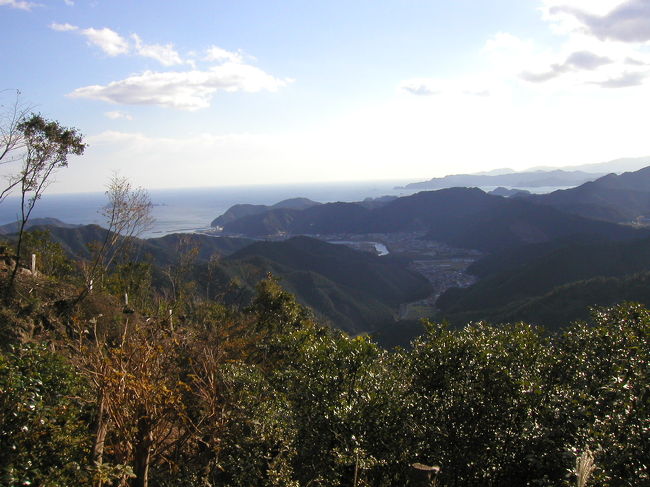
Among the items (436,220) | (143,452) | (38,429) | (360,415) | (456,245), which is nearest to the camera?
(38,429)

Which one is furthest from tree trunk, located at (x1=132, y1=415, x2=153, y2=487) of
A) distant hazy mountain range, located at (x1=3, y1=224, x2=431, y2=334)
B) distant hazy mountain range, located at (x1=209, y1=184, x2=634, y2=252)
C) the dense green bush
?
distant hazy mountain range, located at (x1=209, y1=184, x2=634, y2=252)

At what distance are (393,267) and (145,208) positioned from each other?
75.4 meters

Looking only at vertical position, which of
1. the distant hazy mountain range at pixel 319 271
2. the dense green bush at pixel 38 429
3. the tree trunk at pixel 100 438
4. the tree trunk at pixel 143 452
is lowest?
the distant hazy mountain range at pixel 319 271

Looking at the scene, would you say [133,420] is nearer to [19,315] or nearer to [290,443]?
[290,443]

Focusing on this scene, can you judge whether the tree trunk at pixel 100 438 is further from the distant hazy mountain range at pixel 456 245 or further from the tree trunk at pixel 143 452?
the distant hazy mountain range at pixel 456 245

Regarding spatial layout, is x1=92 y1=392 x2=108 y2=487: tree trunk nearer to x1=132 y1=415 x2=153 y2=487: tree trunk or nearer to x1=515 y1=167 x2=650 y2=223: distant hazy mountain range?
x1=132 y1=415 x2=153 y2=487: tree trunk

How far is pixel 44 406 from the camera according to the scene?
451 cm

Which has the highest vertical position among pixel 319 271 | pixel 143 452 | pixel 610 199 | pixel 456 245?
pixel 610 199

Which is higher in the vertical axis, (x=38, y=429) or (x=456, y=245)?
(x=38, y=429)

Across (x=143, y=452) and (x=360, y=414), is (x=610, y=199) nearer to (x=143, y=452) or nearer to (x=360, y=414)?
(x=360, y=414)

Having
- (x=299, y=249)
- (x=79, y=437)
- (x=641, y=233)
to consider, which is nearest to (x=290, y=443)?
(x=79, y=437)

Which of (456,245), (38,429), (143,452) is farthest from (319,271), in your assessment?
(38,429)

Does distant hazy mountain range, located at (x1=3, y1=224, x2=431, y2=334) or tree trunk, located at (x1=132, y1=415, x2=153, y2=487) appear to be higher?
tree trunk, located at (x1=132, y1=415, x2=153, y2=487)

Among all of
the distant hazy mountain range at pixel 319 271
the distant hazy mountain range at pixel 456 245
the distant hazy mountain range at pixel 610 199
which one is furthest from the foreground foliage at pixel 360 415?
the distant hazy mountain range at pixel 610 199
